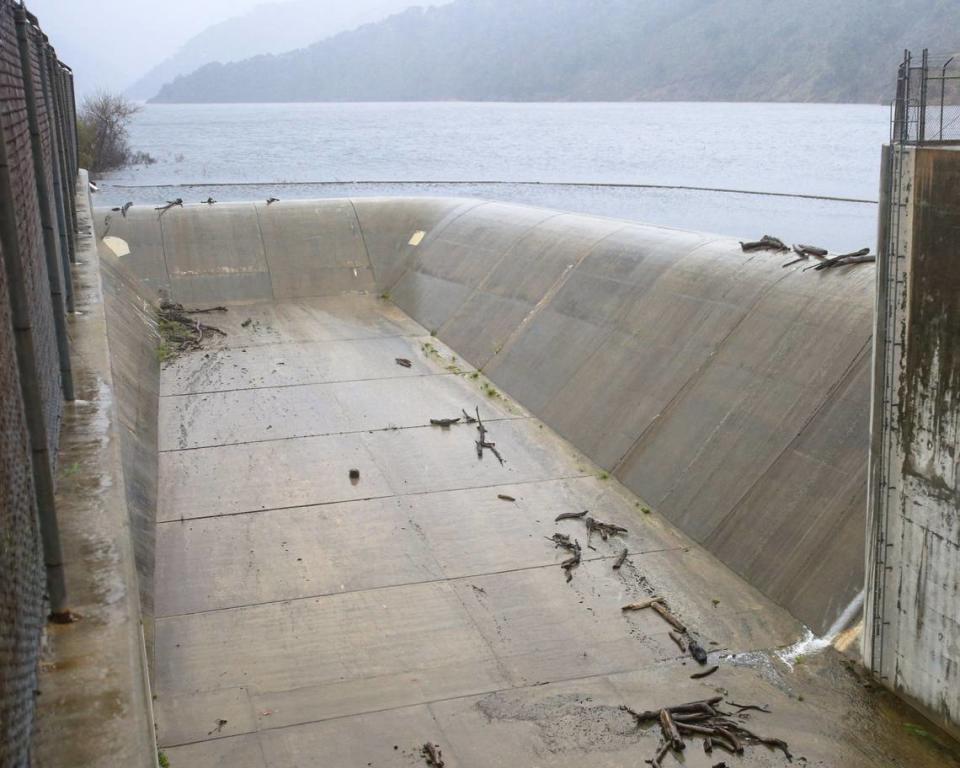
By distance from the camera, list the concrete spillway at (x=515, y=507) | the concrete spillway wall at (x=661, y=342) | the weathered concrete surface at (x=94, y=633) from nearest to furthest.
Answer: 1. the weathered concrete surface at (x=94, y=633)
2. the concrete spillway at (x=515, y=507)
3. the concrete spillway wall at (x=661, y=342)

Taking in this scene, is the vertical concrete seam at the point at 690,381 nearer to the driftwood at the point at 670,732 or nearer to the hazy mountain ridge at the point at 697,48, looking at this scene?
the driftwood at the point at 670,732

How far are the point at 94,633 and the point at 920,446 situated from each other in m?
5.90

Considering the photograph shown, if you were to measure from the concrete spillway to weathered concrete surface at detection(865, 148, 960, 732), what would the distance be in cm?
63

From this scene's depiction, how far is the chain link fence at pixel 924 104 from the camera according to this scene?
7.84 m

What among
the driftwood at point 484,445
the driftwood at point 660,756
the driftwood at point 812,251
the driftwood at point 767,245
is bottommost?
the driftwood at point 484,445

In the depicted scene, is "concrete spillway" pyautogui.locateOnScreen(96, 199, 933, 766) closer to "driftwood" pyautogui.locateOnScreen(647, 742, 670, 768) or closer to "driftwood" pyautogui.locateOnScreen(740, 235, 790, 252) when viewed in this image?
"driftwood" pyautogui.locateOnScreen(647, 742, 670, 768)

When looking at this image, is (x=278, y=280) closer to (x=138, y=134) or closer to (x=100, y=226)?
(x=100, y=226)

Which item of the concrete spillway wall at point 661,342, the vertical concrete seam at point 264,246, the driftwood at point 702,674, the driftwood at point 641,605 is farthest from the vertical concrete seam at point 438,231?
the driftwood at point 702,674

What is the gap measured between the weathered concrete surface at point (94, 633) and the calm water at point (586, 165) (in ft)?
79.7

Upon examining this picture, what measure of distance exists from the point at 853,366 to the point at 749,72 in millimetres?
116874

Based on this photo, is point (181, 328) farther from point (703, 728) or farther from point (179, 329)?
point (703, 728)

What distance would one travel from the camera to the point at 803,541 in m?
10.6

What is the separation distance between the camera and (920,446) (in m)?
8.00

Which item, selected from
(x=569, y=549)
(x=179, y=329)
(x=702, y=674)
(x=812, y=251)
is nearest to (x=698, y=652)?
(x=702, y=674)
